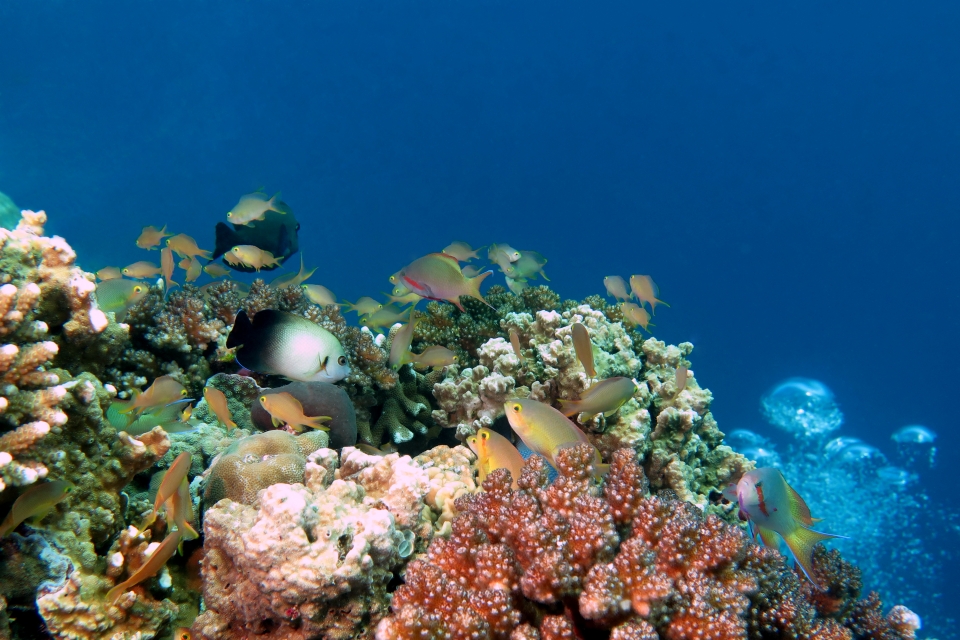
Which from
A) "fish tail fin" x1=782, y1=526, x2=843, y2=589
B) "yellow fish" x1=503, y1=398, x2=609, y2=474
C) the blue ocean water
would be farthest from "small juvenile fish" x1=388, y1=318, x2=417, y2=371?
the blue ocean water

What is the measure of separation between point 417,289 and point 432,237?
82.3 meters

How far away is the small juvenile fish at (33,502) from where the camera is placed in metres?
1.85

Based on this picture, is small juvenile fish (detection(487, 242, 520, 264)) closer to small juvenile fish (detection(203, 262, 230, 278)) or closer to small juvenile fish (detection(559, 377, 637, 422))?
small juvenile fish (detection(203, 262, 230, 278))

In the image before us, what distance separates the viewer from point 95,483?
7.90ft

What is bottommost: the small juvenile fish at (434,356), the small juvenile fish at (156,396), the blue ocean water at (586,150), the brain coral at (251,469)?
the brain coral at (251,469)

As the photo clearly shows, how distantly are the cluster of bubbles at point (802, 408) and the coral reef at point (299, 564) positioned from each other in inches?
1926

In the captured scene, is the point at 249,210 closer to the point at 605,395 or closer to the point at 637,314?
the point at 637,314

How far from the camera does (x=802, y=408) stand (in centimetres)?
4625

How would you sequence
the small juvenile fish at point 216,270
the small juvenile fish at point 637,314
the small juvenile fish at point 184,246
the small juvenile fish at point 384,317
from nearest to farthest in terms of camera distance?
1. the small juvenile fish at point 384,317
2. the small juvenile fish at point 637,314
3. the small juvenile fish at point 184,246
4. the small juvenile fish at point 216,270

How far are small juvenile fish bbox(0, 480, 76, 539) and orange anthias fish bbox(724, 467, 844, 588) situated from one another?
3.26 m

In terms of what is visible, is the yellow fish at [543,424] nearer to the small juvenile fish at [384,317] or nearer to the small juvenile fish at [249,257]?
the small juvenile fish at [384,317]

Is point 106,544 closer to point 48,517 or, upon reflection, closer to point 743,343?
point 48,517

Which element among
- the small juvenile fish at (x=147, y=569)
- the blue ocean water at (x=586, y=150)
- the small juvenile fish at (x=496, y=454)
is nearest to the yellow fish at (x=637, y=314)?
the small juvenile fish at (x=496, y=454)

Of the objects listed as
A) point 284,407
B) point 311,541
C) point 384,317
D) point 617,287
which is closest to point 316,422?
point 284,407
